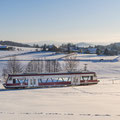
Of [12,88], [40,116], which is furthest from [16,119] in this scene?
[12,88]

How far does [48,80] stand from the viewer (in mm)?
25516

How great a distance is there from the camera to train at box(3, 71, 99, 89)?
24.2 meters

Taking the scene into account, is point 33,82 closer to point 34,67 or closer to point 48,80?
point 48,80

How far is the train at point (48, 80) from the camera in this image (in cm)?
2420

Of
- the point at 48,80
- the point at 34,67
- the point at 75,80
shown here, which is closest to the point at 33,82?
the point at 48,80

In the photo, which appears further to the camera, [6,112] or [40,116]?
[6,112]

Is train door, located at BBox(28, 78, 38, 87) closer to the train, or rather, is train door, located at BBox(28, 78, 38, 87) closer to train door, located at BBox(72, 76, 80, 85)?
the train

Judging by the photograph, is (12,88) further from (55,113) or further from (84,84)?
(55,113)

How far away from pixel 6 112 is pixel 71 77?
17101 mm

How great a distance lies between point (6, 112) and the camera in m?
9.94

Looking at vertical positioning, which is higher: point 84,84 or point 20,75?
point 20,75

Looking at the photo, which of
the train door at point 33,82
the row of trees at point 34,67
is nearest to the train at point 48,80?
the train door at point 33,82

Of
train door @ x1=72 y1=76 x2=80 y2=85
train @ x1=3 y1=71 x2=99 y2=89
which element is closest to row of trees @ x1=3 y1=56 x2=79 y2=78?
train @ x1=3 y1=71 x2=99 y2=89

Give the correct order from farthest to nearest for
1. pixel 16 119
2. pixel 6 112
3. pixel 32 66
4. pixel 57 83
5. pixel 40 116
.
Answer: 1. pixel 32 66
2. pixel 57 83
3. pixel 6 112
4. pixel 40 116
5. pixel 16 119
